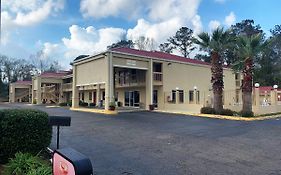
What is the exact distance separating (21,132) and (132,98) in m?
26.3

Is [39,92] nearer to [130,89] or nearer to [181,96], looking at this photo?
[130,89]

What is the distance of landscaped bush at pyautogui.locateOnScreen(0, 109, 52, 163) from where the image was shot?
21.2ft

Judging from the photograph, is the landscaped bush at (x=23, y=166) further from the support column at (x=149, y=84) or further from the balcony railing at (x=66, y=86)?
the balcony railing at (x=66, y=86)

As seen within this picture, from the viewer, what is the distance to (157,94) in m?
31.0

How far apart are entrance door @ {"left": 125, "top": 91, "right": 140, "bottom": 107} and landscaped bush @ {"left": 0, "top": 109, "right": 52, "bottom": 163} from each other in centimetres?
2493

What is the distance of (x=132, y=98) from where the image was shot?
32.8 meters

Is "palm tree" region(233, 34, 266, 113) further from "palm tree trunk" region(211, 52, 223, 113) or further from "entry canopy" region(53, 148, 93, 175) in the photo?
"entry canopy" region(53, 148, 93, 175)

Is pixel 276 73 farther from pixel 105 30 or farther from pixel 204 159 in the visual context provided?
pixel 204 159

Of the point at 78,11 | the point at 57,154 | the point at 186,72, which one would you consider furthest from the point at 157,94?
the point at 57,154

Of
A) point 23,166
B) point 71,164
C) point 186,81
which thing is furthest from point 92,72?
point 71,164

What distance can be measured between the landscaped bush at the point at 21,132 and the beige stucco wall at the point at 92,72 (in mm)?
18981

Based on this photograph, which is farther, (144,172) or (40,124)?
(40,124)

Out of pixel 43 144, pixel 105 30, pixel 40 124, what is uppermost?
pixel 105 30

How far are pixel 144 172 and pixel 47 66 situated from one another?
3160 inches
